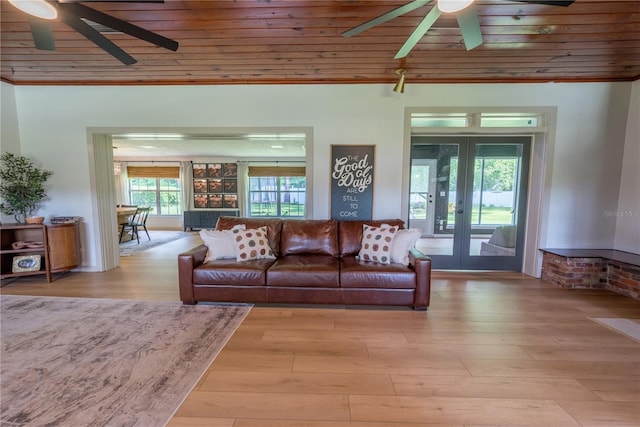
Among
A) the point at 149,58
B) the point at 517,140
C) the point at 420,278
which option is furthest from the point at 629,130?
the point at 149,58

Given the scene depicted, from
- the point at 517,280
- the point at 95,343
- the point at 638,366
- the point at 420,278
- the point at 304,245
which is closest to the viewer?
the point at 638,366

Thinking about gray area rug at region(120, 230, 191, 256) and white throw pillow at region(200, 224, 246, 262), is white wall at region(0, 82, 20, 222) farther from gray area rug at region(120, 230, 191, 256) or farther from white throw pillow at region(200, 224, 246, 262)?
white throw pillow at region(200, 224, 246, 262)

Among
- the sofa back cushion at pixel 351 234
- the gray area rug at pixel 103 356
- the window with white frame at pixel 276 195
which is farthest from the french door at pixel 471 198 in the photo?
the window with white frame at pixel 276 195

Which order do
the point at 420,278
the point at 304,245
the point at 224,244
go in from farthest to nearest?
the point at 304,245, the point at 224,244, the point at 420,278

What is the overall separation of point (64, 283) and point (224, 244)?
7.86 ft

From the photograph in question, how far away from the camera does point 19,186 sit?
A: 359cm

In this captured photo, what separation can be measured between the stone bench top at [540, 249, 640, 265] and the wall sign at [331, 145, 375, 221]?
8.39 feet

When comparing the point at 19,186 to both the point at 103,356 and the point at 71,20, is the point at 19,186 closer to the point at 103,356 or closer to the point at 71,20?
the point at 71,20

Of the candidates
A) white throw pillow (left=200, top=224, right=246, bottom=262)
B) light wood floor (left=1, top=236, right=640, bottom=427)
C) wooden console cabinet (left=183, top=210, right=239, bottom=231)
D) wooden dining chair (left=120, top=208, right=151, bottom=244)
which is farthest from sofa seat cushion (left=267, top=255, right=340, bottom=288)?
wooden console cabinet (left=183, top=210, right=239, bottom=231)

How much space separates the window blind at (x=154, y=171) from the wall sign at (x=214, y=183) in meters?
0.68

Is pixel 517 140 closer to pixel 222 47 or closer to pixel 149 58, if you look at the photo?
pixel 222 47

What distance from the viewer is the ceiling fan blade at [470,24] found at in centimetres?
185

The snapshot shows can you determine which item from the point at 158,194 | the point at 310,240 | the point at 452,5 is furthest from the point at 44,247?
the point at 158,194

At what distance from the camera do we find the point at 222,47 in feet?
9.57
